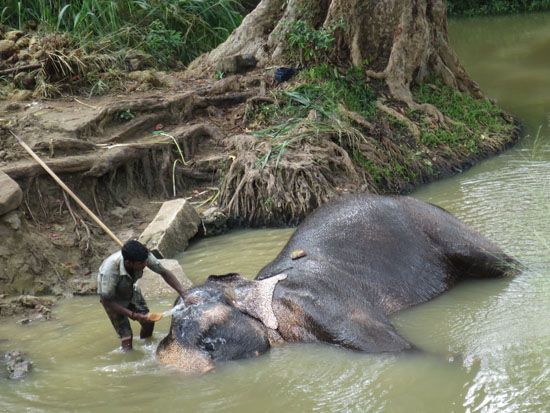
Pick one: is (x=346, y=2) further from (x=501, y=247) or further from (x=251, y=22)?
(x=501, y=247)

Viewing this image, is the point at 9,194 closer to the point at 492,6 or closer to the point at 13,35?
the point at 13,35

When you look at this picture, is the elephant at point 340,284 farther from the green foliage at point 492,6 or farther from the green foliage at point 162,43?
the green foliage at point 492,6

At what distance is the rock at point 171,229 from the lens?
8156 mm

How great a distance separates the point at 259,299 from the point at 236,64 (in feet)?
21.0

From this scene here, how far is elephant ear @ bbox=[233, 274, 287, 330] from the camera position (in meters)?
5.81

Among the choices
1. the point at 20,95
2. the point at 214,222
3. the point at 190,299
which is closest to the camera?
the point at 190,299

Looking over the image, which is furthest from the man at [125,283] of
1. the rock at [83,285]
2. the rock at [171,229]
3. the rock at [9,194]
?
the rock at [9,194]

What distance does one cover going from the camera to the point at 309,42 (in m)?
11.5

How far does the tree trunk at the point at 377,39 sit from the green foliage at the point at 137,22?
112cm

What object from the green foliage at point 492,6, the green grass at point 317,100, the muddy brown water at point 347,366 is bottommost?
the muddy brown water at point 347,366

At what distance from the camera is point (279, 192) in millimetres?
9047

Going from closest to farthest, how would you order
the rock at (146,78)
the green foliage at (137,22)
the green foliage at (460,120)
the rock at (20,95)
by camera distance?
1. the rock at (20,95)
2. the green foliage at (460,120)
3. the rock at (146,78)
4. the green foliage at (137,22)

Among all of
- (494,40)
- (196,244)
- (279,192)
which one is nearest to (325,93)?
(279,192)

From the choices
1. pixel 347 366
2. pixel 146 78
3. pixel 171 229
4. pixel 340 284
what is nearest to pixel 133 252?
pixel 340 284
